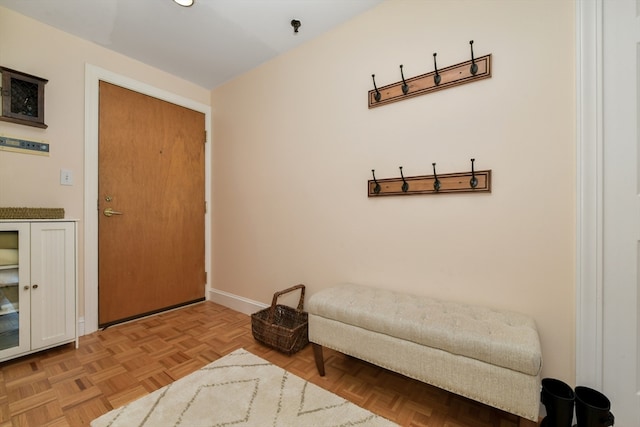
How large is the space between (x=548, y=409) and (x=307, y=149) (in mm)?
2058

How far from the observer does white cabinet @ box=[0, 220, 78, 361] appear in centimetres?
174

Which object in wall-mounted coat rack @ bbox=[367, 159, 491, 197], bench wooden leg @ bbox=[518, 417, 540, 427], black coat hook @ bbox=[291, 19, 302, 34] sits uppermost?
black coat hook @ bbox=[291, 19, 302, 34]

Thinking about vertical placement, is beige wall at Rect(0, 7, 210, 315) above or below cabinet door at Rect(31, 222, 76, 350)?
above

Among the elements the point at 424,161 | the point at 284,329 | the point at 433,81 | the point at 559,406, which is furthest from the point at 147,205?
the point at 559,406

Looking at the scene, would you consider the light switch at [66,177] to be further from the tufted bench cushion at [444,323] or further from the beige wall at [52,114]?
the tufted bench cushion at [444,323]

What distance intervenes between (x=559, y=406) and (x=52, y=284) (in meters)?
2.95

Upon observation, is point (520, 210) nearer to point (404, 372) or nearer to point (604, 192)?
point (604, 192)

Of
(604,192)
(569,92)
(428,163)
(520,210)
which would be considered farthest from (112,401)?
(569,92)

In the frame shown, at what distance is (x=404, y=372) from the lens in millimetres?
1328

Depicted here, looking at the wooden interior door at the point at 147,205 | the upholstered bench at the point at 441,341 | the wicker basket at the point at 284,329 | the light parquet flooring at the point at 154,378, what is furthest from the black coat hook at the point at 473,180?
the wooden interior door at the point at 147,205

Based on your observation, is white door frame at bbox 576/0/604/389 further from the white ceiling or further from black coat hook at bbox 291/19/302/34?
black coat hook at bbox 291/19/302/34

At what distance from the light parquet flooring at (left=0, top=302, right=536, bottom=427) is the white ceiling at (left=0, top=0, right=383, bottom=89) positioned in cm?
240

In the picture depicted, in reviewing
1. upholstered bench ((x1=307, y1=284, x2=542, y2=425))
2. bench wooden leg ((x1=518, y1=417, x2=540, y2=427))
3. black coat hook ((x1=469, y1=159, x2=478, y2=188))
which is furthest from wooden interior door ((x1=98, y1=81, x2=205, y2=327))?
bench wooden leg ((x1=518, y1=417, x2=540, y2=427))

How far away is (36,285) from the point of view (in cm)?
182
